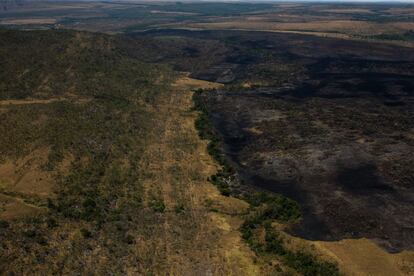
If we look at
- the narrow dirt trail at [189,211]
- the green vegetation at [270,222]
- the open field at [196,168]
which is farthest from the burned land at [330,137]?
the narrow dirt trail at [189,211]

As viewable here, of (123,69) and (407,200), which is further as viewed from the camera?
(123,69)

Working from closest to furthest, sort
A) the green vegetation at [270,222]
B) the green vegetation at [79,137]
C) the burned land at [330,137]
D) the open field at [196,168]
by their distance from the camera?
the green vegetation at [270,222]
the open field at [196,168]
the green vegetation at [79,137]
the burned land at [330,137]

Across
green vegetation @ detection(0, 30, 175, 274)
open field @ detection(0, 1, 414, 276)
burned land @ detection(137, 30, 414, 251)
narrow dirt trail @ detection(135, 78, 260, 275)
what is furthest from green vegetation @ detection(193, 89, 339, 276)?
green vegetation @ detection(0, 30, 175, 274)

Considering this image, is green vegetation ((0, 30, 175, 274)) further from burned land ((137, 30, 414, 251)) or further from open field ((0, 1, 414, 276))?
burned land ((137, 30, 414, 251))

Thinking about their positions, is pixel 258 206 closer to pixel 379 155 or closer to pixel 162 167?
pixel 162 167

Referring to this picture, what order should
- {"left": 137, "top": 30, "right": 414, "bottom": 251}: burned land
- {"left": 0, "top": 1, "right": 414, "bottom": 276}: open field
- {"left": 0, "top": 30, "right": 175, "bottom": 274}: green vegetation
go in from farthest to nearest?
{"left": 137, "top": 30, "right": 414, "bottom": 251}: burned land
{"left": 0, "top": 30, "right": 175, "bottom": 274}: green vegetation
{"left": 0, "top": 1, "right": 414, "bottom": 276}: open field

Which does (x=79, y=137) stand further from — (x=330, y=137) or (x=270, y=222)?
(x=330, y=137)

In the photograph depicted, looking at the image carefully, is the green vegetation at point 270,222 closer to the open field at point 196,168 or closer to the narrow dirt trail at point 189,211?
the open field at point 196,168

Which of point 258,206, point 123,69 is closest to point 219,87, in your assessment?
point 123,69
